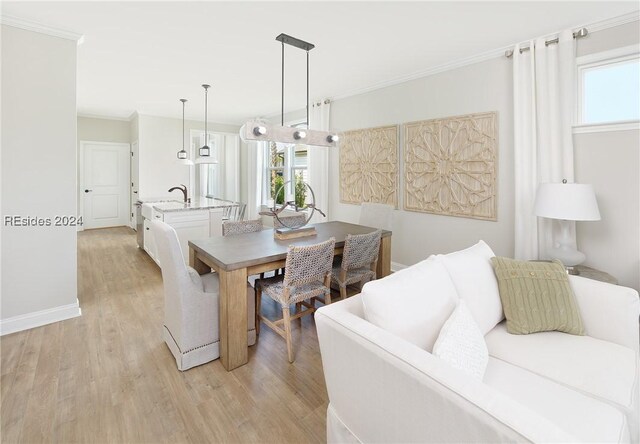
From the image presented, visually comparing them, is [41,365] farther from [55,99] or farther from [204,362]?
[55,99]

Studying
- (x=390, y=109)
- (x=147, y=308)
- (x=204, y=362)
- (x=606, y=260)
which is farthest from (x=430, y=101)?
(x=147, y=308)

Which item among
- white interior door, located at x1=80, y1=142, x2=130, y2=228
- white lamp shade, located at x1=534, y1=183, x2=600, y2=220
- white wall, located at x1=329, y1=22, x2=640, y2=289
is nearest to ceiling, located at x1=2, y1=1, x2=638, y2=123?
white wall, located at x1=329, y1=22, x2=640, y2=289

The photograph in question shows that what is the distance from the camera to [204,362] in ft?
7.25

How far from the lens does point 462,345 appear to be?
1.30 metres

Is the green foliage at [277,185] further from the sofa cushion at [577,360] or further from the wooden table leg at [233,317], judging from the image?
the sofa cushion at [577,360]

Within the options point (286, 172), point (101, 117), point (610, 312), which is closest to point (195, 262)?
point (610, 312)

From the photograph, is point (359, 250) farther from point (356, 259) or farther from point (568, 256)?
point (568, 256)

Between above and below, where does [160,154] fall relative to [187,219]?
above

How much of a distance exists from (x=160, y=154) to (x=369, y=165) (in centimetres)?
461

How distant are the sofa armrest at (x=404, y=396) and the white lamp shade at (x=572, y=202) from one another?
2035mm

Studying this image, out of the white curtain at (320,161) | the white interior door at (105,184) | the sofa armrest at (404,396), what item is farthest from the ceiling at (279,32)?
the white interior door at (105,184)

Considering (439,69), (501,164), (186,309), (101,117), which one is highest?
(101,117)

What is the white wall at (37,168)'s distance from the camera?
257 centimetres

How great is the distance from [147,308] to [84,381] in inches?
45.1
